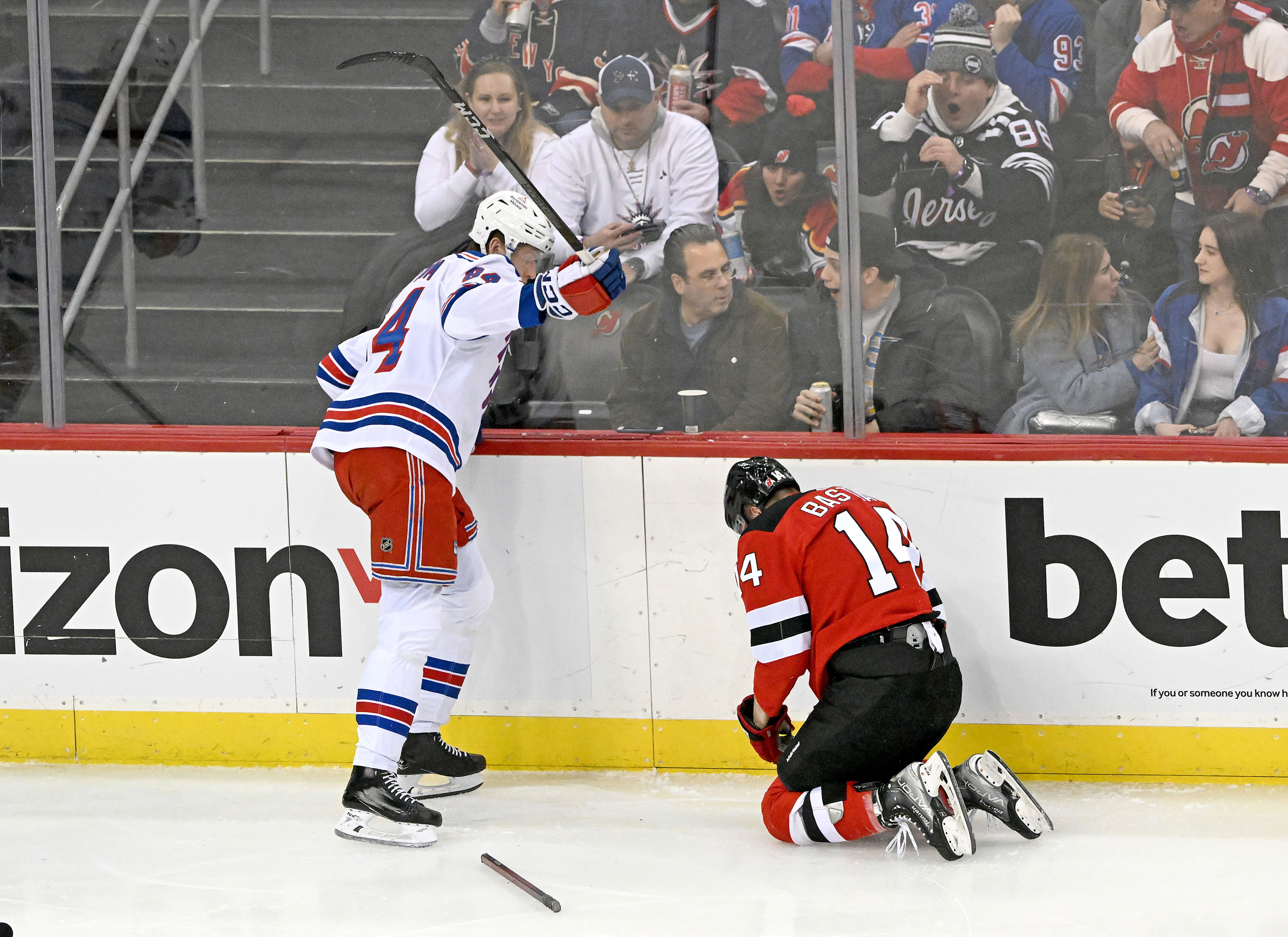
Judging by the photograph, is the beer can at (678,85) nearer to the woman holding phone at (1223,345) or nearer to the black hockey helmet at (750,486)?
the black hockey helmet at (750,486)

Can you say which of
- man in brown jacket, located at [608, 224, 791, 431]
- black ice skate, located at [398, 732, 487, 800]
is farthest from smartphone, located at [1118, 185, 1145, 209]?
black ice skate, located at [398, 732, 487, 800]

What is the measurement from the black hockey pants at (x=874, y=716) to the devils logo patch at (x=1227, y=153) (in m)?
1.31

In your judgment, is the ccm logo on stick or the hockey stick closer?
the ccm logo on stick

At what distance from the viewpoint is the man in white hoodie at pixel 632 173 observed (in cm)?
364

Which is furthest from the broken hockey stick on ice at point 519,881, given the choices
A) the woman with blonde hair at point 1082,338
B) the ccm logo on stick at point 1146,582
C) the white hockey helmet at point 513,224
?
the woman with blonde hair at point 1082,338

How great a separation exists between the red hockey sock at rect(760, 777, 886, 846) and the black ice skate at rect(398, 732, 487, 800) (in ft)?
2.53

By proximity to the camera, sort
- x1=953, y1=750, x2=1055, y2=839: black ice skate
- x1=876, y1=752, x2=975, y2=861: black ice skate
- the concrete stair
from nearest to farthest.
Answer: x1=876, y1=752, x2=975, y2=861: black ice skate
x1=953, y1=750, x2=1055, y2=839: black ice skate
the concrete stair

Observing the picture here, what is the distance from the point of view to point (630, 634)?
3.58 meters

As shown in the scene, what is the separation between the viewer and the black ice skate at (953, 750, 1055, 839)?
3016 millimetres

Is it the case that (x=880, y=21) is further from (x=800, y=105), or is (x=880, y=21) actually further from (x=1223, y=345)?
(x=1223, y=345)

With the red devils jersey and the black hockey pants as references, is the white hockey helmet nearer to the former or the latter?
the red devils jersey

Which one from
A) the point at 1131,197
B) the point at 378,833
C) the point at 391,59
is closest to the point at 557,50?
the point at 391,59

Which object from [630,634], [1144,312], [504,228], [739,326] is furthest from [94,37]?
[1144,312]

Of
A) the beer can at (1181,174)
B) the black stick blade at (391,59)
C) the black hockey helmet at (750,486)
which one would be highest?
the black stick blade at (391,59)
